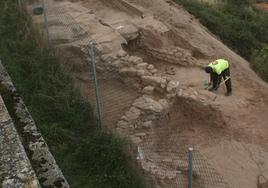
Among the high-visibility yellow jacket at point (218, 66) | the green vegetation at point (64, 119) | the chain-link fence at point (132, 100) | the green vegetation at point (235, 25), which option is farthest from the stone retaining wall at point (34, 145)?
the green vegetation at point (235, 25)

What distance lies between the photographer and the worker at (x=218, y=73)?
9609 millimetres

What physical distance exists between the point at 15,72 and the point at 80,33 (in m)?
2.88

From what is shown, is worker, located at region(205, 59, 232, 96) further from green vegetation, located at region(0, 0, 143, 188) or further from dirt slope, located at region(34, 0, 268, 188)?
green vegetation, located at region(0, 0, 143, 188)

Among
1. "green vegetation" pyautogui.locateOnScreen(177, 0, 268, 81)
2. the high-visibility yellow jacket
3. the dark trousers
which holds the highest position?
the high-visibility yellow jacket

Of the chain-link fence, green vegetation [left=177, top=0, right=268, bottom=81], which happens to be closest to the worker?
the chain-link fence

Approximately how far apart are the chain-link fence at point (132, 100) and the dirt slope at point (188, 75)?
1.7 inches

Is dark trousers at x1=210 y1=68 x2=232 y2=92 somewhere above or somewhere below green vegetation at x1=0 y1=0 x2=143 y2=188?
below

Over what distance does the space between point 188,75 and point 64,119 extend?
475 cm

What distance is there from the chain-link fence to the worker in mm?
1194

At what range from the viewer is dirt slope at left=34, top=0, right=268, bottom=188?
8.10 m

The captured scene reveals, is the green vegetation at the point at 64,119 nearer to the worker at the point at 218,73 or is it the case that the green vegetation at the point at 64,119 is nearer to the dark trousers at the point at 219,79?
the worker at the point at 218,73

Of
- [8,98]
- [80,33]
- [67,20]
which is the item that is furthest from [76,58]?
[8,98]

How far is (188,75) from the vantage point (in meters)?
10.8

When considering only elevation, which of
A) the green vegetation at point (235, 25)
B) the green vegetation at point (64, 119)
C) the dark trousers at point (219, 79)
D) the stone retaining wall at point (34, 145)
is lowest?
the green vegetation at point (235, 25)
